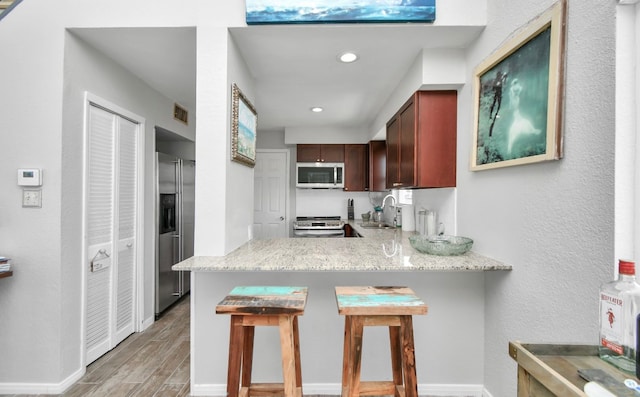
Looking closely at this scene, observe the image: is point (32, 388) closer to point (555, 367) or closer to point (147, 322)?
point (147, 322)

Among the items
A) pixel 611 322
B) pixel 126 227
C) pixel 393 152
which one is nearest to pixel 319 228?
pixel 393 152

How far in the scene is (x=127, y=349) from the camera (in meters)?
2.55

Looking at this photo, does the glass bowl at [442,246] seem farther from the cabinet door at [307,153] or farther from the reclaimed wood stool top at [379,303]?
the cabinet door at [307,153]

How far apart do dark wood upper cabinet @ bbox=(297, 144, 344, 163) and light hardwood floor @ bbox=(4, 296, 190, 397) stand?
277 cm

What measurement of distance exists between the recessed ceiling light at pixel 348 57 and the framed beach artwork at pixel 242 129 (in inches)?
29.6

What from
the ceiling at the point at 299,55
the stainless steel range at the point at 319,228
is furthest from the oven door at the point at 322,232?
the ceiling at the point at 299,55

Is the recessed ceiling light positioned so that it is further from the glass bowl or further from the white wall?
the glass bowl

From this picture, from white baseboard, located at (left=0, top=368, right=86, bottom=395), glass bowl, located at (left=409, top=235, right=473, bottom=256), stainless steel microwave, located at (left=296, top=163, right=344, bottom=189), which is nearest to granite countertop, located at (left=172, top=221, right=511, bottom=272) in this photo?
glass bowl, located at (left=409, top=235, right=473, bottom=256)

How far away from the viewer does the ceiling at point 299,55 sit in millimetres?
1918

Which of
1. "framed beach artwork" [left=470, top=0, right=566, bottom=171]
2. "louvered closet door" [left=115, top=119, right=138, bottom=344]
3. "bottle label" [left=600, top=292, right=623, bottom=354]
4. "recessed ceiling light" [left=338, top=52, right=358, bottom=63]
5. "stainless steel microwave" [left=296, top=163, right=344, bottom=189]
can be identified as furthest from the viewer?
"stainless steel microwave" [left=296, top=163, right=344, bottom=189]

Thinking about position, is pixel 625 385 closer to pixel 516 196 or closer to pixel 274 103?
pixel 516 196

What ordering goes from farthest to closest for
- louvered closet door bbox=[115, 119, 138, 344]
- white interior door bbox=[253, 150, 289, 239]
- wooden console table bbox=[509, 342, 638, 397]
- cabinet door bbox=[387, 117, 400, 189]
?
white interior door bbox=[253, 150, 289, 239] → cabinet door bbox=[387, 117, 400, 189] → louvered closet door bbox=[115, 119, 138, 344] → wooden console table bbox=[509, 342, 638, 397]

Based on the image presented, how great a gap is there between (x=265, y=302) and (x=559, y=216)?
126 centimetres

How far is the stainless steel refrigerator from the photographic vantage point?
3.21 m
